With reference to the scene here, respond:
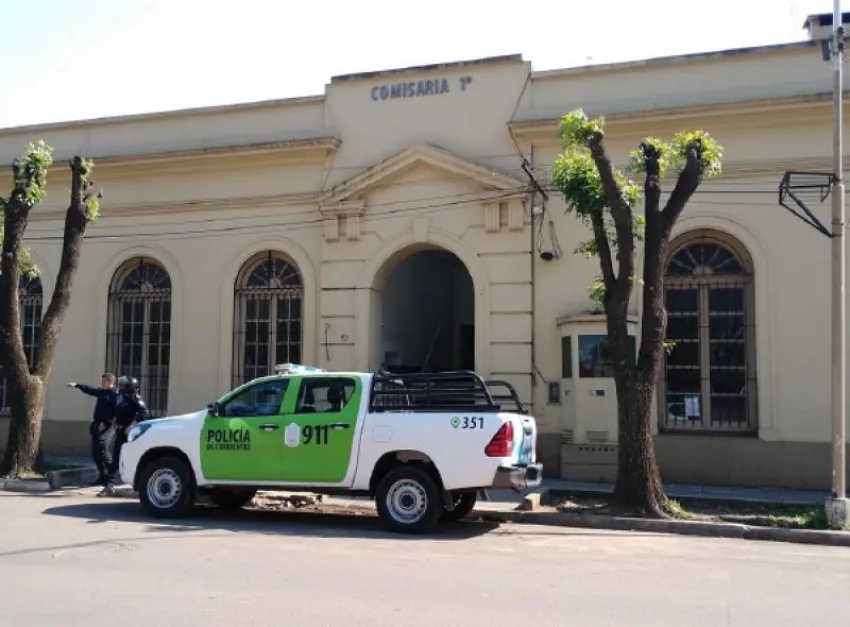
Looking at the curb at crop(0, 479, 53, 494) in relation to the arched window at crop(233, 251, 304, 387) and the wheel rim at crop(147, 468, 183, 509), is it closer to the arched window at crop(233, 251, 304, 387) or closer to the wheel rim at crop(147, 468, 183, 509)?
the wheel rim at crop(147, 468, 183, 509)

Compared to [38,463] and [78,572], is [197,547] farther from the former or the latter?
[38,463]

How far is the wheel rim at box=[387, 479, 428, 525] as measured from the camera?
30.7 ft

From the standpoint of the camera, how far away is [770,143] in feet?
43.5

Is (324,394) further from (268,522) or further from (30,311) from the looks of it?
(30,311)

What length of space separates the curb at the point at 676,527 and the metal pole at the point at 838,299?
666 mm

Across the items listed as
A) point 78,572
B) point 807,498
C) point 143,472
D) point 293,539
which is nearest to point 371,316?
point 143,472

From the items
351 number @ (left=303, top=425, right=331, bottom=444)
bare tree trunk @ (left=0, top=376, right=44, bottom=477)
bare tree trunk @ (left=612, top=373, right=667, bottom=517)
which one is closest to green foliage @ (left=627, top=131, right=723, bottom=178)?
bare tree trunk @ (left=612, top=373, right=667, bottom=517)

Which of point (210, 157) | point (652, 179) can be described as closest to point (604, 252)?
point (652, 179)

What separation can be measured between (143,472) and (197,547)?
8.27ft

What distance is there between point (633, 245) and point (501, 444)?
140 inches

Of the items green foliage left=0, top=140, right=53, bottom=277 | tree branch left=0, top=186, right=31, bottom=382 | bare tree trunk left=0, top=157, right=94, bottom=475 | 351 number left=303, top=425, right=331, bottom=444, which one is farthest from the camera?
green foliage left=0, top=140, right=53, bottom=277

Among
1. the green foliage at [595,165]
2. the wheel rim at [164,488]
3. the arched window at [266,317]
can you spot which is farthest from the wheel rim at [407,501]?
the arched window at [266,317]

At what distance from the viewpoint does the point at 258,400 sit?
10.2m

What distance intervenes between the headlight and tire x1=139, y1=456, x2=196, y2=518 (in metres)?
0.37
